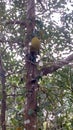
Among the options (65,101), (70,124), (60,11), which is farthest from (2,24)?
(70,124)

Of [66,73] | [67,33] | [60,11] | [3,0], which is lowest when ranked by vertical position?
[66,73]

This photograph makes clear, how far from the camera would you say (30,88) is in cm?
245

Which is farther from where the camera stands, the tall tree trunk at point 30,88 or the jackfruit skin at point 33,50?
the jackfruit skin at point 33,50

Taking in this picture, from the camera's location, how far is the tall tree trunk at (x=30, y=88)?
92.1 inches

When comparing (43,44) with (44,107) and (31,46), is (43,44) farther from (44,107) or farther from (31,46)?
(44,107)

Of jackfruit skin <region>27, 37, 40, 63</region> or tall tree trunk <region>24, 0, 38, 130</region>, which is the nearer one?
tall tree trunk <region>24, 0, 38, 130</region>

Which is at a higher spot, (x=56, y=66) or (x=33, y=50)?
(x=33, y=50)

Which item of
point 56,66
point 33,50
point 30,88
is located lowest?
point 30,88

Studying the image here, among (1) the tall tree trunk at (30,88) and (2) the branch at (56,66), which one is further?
(2) the branch at (56,66)

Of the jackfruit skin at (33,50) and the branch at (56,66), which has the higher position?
the jackfruit skin at (33,50)

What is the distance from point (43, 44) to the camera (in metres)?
2.99

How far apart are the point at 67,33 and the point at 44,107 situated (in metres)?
0.83

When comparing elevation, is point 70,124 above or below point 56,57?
below

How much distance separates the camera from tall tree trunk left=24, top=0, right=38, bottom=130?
2340 millimetres
